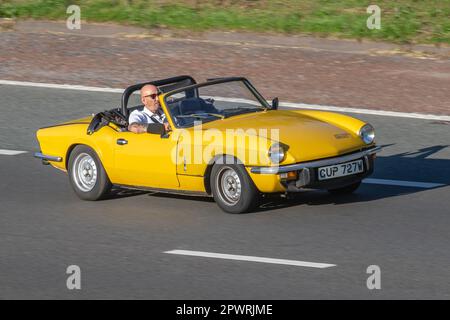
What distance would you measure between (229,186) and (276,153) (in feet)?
2.02

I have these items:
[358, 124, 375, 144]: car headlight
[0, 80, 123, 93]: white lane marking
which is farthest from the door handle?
[0, 80, 123, 93]: white lane marking

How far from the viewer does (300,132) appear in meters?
10.9

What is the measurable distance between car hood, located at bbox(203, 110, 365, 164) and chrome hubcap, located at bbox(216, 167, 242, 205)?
1.40 ft

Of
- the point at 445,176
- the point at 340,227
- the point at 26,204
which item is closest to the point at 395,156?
the point at 445,176

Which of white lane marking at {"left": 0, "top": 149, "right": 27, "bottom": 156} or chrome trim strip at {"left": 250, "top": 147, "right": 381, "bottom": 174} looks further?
Result: white lane marking at {"left": 0, "top": 149, "right": 27, "bottom": 156}

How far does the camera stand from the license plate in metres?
10.7

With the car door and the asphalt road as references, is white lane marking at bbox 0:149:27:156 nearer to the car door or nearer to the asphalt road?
the asphalt road

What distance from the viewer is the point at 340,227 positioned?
10438mm

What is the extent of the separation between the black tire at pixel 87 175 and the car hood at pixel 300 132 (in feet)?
4.32

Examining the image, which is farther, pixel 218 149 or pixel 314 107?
pixel 314 107

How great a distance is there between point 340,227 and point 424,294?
7.05 ft

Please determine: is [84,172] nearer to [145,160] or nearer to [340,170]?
[145,160]

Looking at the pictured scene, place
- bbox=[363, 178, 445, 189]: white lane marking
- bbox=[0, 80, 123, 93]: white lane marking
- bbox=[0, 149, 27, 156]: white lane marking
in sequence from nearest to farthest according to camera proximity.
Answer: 1. bbox=[363, 178, 445, 189]: white lane marking
2. bbox=[0, 149, 27, 156]: white lane marking
3. bbox=[0, 80, 123, 93]: white lane marking

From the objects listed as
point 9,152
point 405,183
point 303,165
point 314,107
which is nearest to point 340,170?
point 303,165
